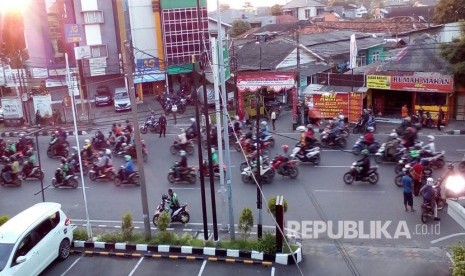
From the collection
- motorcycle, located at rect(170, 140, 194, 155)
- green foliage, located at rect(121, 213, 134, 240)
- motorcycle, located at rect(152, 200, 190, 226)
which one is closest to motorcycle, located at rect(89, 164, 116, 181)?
motorcycle, located at rect(170, 140, 194, 155)

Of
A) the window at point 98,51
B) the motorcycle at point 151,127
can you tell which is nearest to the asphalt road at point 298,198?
the motorcycle at point 151,127

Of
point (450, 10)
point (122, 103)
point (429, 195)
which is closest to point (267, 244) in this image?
point (429, 195)

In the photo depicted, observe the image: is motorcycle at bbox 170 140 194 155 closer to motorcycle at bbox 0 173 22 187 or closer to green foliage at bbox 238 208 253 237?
motorcycle at bbox 0 173 22 187

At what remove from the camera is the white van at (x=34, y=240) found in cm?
1071

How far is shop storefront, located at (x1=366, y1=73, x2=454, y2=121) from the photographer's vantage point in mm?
24172

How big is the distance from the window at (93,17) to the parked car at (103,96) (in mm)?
5363

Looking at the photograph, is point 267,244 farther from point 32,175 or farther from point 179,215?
point 32,175

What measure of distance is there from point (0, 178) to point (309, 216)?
13.1 m

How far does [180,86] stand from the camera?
38875 mm

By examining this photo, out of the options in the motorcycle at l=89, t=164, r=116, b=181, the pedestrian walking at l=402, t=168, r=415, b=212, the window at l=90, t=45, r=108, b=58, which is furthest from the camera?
the window at l=90, t=45, r=108, b=58

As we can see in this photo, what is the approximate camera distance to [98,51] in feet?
123

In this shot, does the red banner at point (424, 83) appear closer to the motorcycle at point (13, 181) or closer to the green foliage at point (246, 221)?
the green foliage at point (246, 221)

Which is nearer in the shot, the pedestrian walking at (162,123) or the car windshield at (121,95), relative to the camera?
the pedestrian walking at (162,123)

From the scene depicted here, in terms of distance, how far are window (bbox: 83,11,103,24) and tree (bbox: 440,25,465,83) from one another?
25.8 metres
